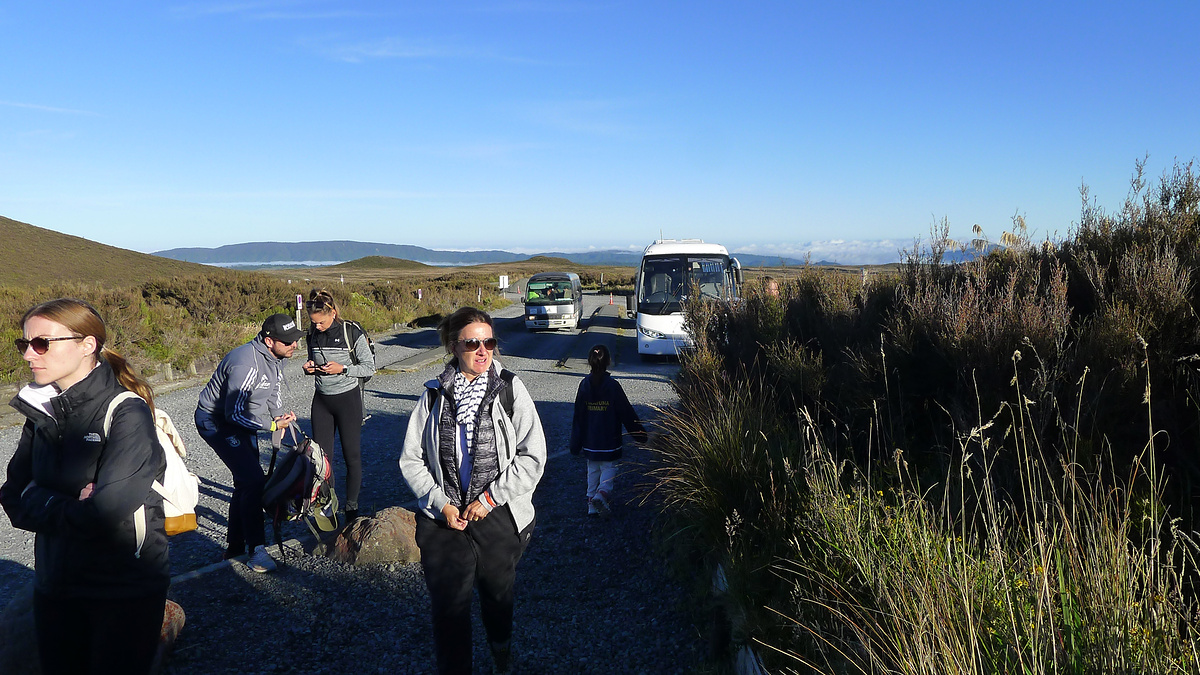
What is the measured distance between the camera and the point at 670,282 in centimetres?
1628

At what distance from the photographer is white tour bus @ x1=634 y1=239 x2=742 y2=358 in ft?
50.9

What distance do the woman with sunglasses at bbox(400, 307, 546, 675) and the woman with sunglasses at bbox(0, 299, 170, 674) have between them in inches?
39.3

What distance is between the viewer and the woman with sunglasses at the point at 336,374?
5.27m

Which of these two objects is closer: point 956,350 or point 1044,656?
point 1044,656

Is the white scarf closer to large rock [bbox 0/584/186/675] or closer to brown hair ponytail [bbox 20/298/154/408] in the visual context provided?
brown hair ponytail [bbox 20/298/154/408]

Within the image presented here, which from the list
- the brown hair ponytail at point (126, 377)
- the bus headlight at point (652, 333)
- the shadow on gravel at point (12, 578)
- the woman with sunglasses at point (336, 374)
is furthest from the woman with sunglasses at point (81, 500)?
the bus headlight at point (652, 333)

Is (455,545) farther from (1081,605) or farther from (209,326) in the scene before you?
(209,326)

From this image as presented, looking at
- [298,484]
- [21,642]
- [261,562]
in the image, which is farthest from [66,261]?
[21,642]

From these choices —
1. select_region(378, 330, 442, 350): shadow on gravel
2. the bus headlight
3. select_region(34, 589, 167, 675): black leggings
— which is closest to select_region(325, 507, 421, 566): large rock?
select_region(34, 589, 167, 675): black leggings

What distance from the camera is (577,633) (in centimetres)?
397

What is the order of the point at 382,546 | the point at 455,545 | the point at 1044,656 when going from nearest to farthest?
the point at 1044,656 → the point at 455,545 → the point at 382,546

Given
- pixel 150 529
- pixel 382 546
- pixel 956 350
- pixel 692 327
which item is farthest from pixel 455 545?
pixel 692 327

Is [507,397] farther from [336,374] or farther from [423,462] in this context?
[336,374]

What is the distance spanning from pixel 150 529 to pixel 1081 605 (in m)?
2.92
